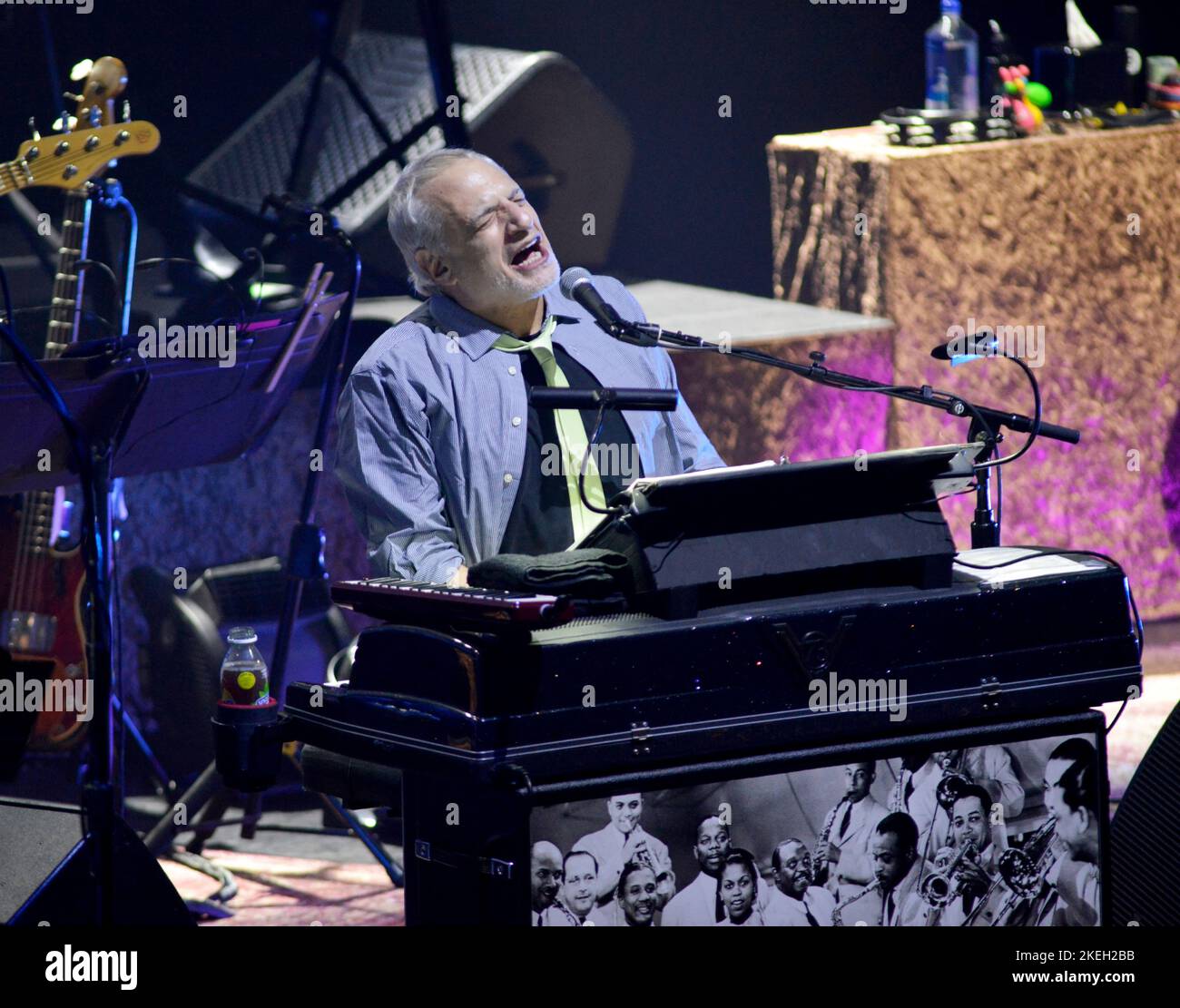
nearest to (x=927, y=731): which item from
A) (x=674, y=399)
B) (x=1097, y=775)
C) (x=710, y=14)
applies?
(x=1097, y=775)

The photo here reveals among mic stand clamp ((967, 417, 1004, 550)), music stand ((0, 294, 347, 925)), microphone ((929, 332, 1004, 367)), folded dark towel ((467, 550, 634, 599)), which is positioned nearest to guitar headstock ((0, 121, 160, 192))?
music stand ((0, 294, 347, 925))

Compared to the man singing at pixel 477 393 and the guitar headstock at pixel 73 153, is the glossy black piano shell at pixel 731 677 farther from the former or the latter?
the guitar headstock at pixel 73 153

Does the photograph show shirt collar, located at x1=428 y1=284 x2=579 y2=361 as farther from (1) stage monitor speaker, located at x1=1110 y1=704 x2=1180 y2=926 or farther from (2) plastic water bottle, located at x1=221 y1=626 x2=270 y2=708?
(1) stage monitor speaker, located at x1=1110 y1=704 x2=1180 y2=926

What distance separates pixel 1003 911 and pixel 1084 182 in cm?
310

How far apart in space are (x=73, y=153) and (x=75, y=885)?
5.04 feet

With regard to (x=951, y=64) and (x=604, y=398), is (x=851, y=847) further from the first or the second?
(x=951, y=64)

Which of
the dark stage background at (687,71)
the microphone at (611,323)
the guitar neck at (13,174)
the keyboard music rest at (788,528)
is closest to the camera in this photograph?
the keyboard music rest at (788,528)

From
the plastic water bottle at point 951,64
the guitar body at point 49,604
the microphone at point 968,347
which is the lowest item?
the guitar body at point 49,604

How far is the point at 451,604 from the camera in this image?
244 cm

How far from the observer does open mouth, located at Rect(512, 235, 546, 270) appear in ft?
10.4

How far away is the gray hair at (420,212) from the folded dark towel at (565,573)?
2.70 ft

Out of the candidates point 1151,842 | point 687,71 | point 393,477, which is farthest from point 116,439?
point 687,71

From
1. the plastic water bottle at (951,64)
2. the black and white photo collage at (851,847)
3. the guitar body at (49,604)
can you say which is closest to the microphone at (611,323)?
the black and white photo collage at (851,847)

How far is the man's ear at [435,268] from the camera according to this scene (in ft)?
10.5
